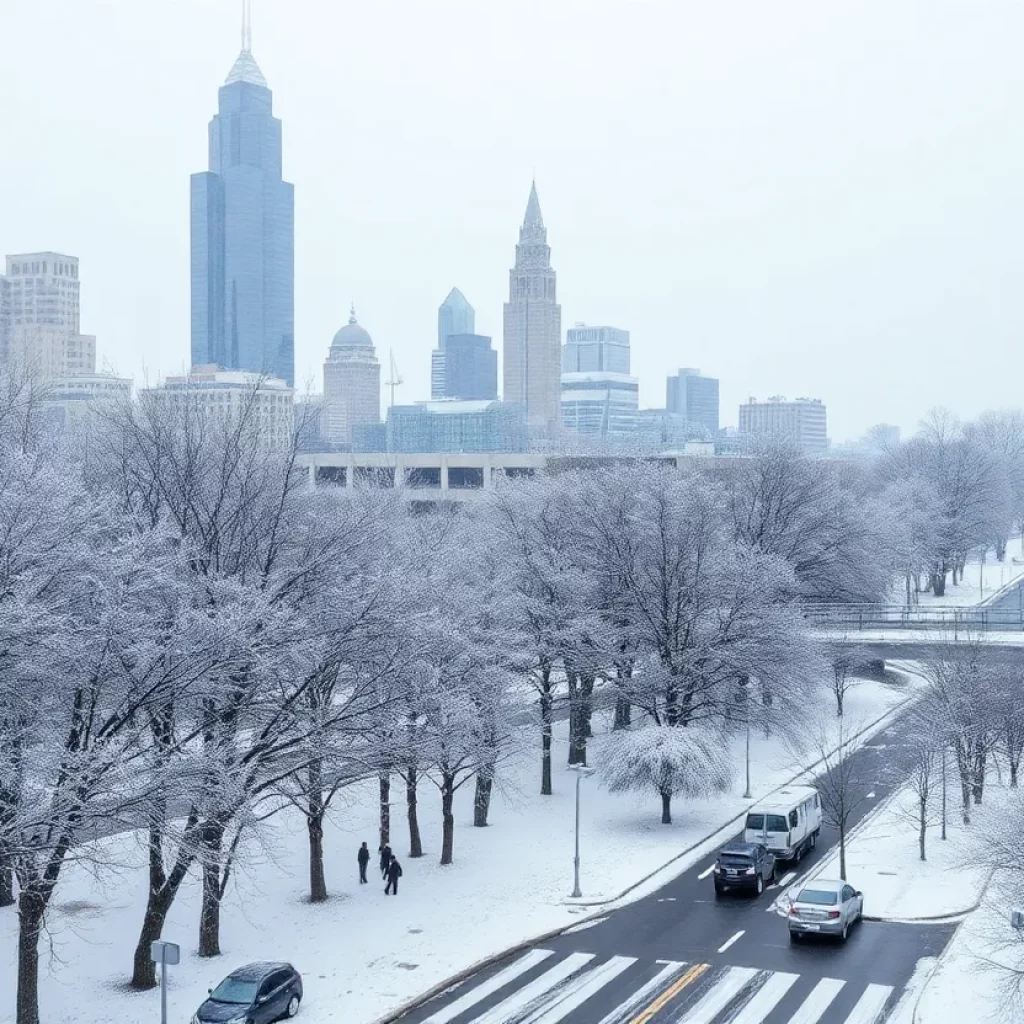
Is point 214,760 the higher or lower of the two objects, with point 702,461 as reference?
lower

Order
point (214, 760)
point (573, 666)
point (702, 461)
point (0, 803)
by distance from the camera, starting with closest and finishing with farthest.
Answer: point (0, 803), point (214, 760), point (573, 666), point (702, 461)

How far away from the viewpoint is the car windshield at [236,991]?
2086 centimetres

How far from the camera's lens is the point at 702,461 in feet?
307

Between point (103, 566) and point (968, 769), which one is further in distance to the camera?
point (968, 769)

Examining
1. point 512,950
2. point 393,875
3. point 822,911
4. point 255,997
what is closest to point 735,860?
point 822,911

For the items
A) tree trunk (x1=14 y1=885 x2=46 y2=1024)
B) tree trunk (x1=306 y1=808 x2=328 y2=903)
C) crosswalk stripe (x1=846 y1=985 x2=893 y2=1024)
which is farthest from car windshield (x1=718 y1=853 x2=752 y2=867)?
tree trunk (x1=14 y1=885 x2=46 y2=1024)

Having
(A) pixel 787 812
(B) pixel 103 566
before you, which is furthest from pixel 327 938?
(A) pixel 787 812

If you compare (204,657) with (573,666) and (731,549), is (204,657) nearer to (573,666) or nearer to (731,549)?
(573,666)

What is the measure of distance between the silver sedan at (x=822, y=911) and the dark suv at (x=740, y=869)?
3040 millimetres

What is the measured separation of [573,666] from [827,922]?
15271 mm

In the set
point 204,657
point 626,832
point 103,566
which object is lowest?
point 626,832

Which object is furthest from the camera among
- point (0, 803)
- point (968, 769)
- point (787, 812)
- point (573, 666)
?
point (573, 666)

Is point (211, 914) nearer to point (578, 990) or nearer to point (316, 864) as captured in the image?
point (316, 864)

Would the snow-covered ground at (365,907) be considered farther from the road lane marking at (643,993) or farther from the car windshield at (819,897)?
the car windshield at (819,897)
